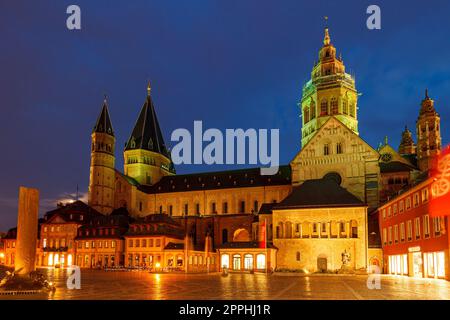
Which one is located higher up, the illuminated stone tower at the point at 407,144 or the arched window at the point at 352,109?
the arched window at the point at 352,109

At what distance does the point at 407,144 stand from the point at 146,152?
6086cm

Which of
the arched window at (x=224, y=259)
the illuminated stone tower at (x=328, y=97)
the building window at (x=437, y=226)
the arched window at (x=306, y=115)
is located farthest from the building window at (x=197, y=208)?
the building window at (x=437, y=226)

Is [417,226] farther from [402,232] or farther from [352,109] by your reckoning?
[352,109]

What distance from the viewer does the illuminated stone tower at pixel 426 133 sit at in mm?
89750

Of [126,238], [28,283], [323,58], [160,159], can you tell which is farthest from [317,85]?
[28,283]

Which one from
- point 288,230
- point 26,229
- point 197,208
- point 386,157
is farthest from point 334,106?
point 26,229

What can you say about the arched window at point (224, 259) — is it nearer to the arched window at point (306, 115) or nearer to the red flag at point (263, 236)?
the red flag at point (263, 236)

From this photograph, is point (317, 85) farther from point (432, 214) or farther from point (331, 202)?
point (432, 214)

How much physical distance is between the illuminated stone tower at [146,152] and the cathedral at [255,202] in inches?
10.6

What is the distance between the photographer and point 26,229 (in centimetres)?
2916

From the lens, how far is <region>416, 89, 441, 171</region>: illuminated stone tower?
3533 inches

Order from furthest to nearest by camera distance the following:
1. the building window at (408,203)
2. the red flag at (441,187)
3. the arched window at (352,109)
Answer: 1. the arched window at (352,109)
2. the building window at (408,203)
3. the red flag at (441,187)

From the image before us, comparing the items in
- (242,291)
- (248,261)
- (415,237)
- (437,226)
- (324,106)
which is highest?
(324,106)

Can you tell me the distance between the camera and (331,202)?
70.4 meters
